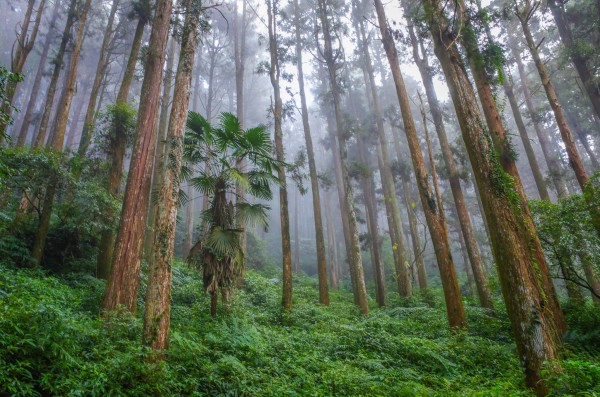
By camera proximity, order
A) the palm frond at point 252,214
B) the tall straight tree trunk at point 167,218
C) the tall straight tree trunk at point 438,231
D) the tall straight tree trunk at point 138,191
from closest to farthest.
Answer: the tall straight tree trunk at point 167,218
the tall straight tree trunk at point 138,191
the palm frond at point 252,214
the tall straight tree trunk at point 438,231

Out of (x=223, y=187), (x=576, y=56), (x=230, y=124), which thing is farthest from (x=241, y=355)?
(x=576, y=56)

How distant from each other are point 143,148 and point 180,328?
4095 mm

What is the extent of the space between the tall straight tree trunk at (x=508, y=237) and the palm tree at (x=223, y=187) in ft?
14.6

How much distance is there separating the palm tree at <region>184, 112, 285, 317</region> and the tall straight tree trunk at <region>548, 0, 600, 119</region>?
44.6ft

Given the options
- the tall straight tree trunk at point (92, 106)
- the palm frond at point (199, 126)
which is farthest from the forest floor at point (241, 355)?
the tall straight tree trunk at point (92, 106)

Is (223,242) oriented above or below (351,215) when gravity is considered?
below

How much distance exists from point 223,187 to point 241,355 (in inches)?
161

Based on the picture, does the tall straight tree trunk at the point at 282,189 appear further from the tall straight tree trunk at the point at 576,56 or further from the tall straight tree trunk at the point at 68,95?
the tall straight tree trunk at the point at 576,56

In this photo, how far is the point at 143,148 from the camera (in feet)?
24.9

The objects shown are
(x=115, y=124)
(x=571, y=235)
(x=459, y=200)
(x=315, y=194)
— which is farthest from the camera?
(x=315, y=194)

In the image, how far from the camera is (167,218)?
5.71 meters

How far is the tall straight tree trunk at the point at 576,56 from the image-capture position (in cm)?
1306

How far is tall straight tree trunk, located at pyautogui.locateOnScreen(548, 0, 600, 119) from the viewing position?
1306 cm

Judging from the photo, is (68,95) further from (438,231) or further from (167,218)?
(438,231)
